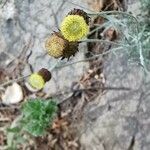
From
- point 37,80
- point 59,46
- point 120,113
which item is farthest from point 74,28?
point 120,113

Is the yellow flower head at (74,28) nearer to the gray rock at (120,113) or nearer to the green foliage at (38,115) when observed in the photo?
the gray rock at (120,113)

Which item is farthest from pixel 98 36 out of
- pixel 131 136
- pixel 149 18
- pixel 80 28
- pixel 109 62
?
pixel 80 28

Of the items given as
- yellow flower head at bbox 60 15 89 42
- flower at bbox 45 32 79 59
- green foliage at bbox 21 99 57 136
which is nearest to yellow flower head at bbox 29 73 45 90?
flower at bbox 45 32 79 59

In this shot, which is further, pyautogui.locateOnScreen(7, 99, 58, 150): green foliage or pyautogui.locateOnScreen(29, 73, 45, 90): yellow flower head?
pyautogui.locateOnScreen(7, 99, 58, 150): green foliage

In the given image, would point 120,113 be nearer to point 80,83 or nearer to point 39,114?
point 80,83

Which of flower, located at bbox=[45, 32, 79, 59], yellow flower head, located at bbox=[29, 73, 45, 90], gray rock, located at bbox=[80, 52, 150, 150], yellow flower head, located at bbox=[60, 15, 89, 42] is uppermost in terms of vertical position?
yellow flower head, located at bbox=[60, 15, 89, 42]

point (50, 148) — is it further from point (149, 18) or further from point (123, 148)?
point (149, 18)

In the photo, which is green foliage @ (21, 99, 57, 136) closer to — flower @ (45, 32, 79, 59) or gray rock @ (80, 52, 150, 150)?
gray rock @ (80, 52, 150, 150)
